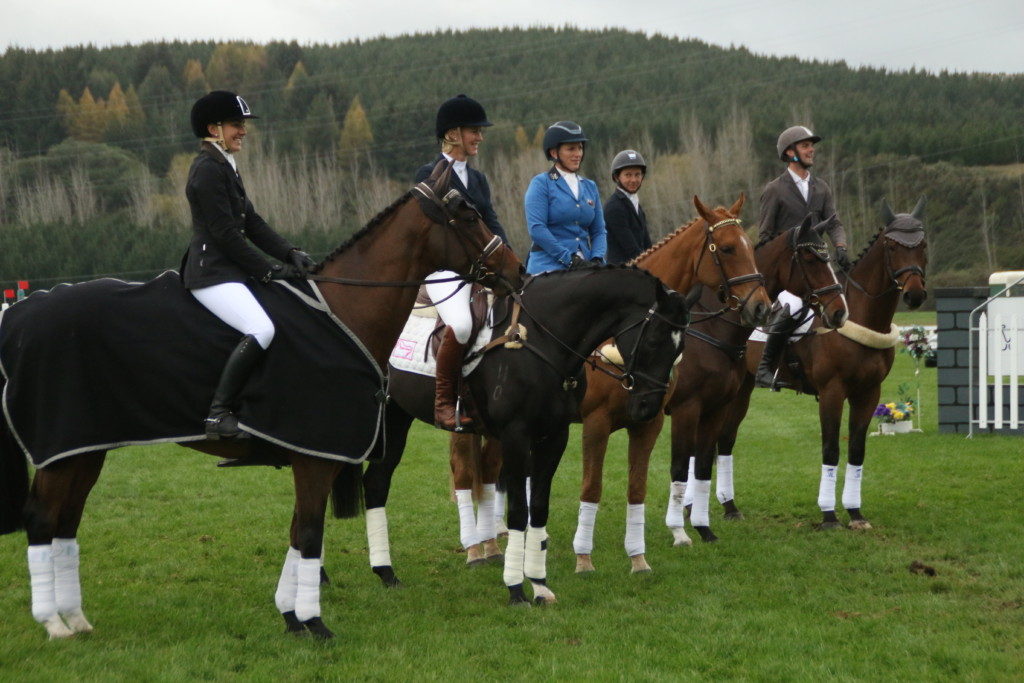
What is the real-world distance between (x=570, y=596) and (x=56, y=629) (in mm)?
3261

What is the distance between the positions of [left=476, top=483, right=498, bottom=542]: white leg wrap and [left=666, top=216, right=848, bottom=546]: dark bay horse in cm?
156

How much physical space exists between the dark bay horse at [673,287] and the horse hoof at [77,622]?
3476 millimetres

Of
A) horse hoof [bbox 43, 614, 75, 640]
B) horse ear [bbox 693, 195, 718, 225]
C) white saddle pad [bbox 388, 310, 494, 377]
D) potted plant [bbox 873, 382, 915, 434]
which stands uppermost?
horse ear [bbox 693, 195, 718, 225]

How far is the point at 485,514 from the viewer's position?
862 centimetres

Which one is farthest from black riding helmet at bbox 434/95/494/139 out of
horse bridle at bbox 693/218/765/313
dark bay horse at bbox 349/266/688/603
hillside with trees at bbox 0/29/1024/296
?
hillside with trees at bbox 0/29/1024/296

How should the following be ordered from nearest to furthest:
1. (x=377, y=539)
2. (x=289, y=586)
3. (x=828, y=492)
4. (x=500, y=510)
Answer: (x=289, y=586)
(x=377, y=539)
(x=500, y=510)
(x=828, y=492)

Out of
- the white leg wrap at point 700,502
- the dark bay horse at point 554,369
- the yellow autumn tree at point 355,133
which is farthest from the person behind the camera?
the yellow autumn tree at point 355,133

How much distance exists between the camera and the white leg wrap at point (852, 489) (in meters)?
9.91

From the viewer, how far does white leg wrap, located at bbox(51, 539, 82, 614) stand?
20.5 ft

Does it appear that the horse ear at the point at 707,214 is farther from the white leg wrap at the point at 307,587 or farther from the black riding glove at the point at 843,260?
the white leg wrap at the point at 307,587

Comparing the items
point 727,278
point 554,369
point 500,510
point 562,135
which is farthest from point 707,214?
point 500,510

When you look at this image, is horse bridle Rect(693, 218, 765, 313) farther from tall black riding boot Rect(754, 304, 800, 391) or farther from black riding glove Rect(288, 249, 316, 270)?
black riding glove Rect(288, 249, 316, 270)

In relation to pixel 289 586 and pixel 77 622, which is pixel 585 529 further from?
pixel 77 622

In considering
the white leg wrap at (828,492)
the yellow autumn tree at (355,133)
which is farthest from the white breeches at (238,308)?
the yellow autumn tree at (355,133)
